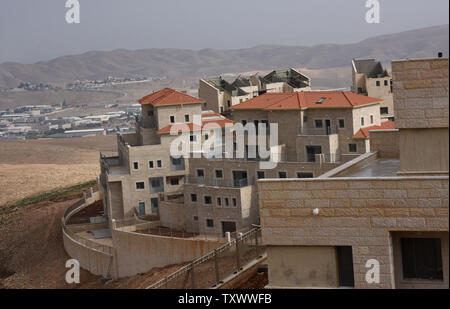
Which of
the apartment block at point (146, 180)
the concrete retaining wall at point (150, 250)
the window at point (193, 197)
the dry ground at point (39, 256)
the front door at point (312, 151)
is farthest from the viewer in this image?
the apartment block at point (146, 180)

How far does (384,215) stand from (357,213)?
52 cm

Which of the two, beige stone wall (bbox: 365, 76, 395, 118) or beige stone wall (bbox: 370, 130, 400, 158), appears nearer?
beige stone wall (bbox: 370, 130, 400, 158)

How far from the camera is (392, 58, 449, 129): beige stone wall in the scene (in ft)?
50.8

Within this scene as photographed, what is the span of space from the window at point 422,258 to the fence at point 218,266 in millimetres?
7152

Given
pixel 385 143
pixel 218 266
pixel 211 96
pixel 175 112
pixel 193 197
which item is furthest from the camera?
pixel 211 96

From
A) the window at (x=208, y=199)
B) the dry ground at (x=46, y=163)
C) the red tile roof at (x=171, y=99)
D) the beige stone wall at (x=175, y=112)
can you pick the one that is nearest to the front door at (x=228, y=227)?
the window at (x=208, y=199)

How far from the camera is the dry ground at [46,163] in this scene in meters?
93.0

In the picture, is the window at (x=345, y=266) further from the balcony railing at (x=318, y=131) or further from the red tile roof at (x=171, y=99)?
the red tile roof at (x=171, y=99)

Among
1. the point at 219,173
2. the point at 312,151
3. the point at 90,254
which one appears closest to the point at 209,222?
the point at 219,173

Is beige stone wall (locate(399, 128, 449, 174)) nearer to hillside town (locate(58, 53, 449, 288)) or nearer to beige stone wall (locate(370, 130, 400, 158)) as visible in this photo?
hillside town (locate(58, 53, 449, 288))

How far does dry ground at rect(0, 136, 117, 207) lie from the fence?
203 feet

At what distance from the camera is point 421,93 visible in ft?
51.3

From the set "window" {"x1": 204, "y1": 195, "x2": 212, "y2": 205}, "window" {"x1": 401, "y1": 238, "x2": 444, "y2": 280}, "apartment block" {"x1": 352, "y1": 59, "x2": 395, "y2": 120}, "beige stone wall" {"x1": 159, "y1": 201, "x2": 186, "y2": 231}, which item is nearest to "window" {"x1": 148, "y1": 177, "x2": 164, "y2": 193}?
"beige stone wall" {"x1": 159, "y1": 201, "x2": 186, "y2": 231}

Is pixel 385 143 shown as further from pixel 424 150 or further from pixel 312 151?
pixel 312 151
